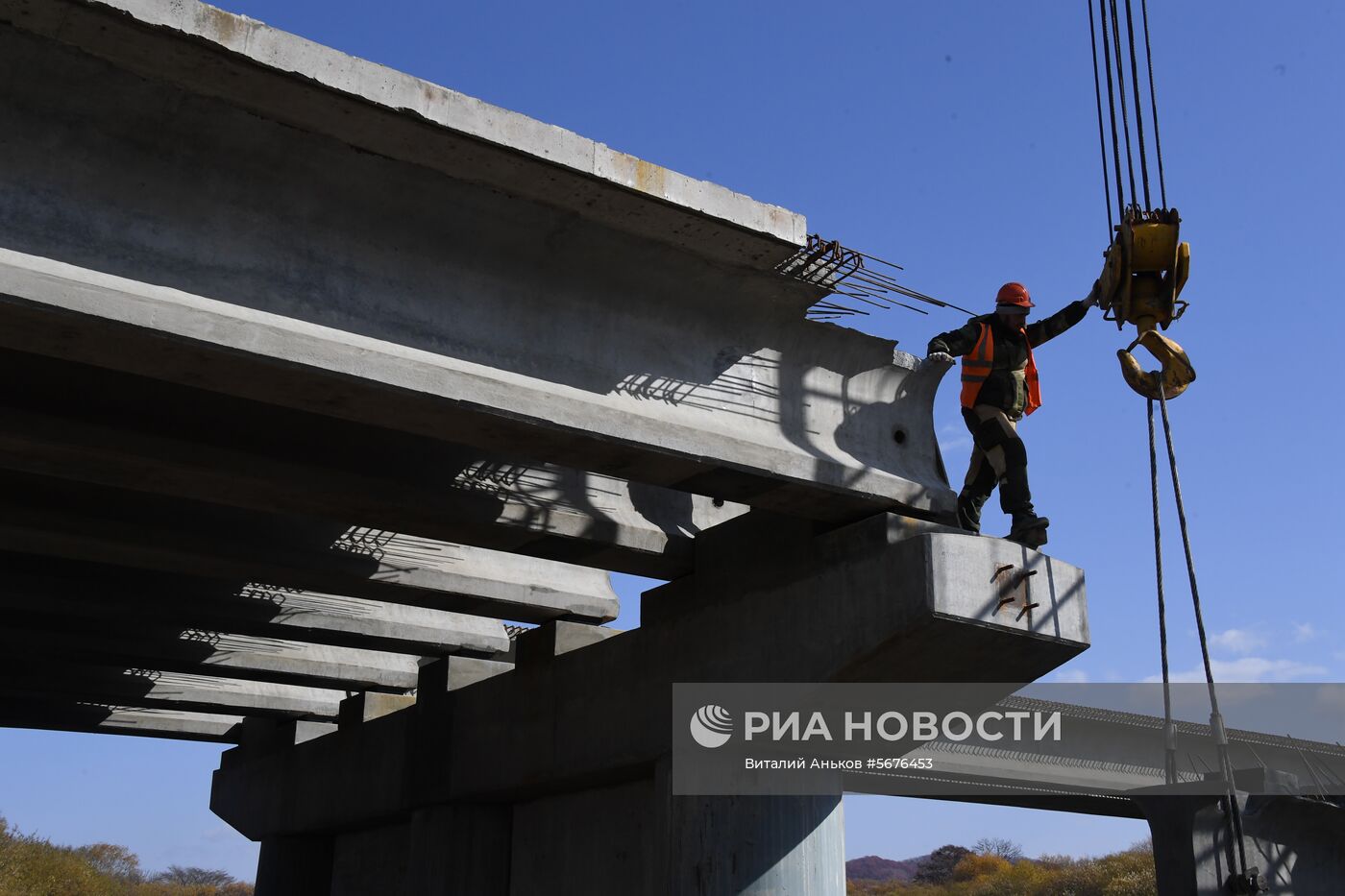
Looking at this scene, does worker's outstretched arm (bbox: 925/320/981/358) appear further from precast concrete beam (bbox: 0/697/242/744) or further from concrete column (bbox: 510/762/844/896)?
precast concrete beam (bbox: 0/697/242/744)

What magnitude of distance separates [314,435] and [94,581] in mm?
4691

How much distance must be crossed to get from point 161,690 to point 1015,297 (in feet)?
40.0

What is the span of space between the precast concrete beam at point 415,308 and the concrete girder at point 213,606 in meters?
5.77

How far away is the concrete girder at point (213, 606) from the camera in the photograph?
39.5 ft

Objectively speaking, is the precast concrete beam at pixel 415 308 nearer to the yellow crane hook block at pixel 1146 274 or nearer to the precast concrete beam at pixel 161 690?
the yellow crane hook block at pixel 1146 274

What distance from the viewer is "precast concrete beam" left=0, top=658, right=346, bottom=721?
15.5m

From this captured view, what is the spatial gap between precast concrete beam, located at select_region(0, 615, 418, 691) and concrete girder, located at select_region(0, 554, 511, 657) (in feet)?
2.38

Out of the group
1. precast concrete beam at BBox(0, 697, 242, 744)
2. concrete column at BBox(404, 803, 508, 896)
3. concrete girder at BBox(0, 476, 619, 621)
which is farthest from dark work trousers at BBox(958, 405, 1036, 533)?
precast concrete beam at BBox(0, 697, 242, 744)

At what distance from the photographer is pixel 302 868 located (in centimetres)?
1658

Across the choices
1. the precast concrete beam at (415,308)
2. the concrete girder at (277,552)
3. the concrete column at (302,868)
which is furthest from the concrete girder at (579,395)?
the concrete column at (302,868)

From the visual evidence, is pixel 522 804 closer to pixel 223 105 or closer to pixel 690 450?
pixel 690 450

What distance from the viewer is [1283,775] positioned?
61.1ft

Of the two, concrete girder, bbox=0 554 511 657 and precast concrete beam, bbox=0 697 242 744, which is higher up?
concrete girder, bbox=0 554 511 657

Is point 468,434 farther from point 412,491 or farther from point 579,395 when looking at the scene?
point 412,491
